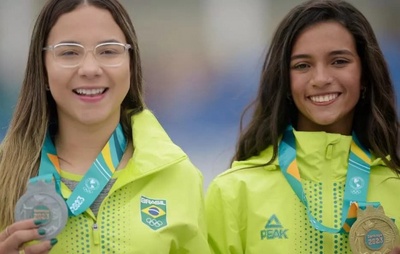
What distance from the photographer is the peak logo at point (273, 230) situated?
3445 millimetres

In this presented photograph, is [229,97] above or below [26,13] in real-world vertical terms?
below

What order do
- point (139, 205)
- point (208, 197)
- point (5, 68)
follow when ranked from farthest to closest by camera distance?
point (5, 68) → point (208, 197) → point (139, 205)

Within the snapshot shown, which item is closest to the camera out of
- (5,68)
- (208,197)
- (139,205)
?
(139,205)

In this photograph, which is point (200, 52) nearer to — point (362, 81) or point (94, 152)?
point (362, 81)

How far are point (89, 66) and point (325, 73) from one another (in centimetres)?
88

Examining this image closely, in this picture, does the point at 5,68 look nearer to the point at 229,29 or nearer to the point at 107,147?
the point at 229,29

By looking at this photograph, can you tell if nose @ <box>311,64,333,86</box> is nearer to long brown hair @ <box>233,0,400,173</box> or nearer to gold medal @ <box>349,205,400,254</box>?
long brown hair @ <box>233,0,400,173</box>

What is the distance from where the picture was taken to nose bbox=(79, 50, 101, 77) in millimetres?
3229

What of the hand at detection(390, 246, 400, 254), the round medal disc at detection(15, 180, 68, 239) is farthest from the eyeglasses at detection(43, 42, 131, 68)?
the hand at detection(390, 246, 400, 254)

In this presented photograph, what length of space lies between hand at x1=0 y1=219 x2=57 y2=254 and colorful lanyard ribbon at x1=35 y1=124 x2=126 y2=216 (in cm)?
20

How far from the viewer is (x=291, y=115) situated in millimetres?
3746

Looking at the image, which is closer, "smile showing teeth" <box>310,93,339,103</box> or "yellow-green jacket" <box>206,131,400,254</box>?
"yellow-green jacket" <box>206,131,400,254</box>

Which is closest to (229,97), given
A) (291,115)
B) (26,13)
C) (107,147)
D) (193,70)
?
(193,70)

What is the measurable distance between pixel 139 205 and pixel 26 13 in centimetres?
287
